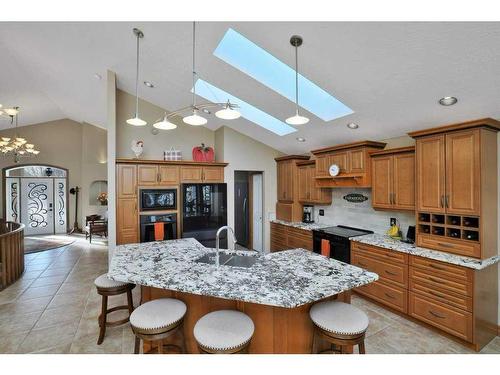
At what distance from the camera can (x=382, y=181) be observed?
3.59 m

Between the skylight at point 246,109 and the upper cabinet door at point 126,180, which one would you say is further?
the upper cabinet door at point 126,180

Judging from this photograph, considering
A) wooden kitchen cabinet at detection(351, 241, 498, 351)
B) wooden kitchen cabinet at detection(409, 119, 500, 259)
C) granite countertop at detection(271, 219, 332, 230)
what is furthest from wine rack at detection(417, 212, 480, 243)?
granite countertop at detection(271, 219, 332, 230)

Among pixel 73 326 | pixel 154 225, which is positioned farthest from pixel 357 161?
pixel 73 326

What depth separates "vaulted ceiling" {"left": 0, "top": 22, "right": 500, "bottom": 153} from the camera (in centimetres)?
208

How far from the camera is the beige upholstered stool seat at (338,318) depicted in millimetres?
1653

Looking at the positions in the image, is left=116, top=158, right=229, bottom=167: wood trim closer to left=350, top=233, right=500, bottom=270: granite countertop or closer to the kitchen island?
the kitchen island

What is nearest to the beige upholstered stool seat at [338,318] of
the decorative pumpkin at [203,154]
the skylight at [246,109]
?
the skylight at [246,109]

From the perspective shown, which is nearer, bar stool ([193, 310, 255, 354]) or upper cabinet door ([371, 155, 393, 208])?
bar stool ([193, 310, 255, 354])

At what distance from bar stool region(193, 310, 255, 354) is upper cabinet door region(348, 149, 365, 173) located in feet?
9.44

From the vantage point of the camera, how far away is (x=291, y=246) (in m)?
4.96

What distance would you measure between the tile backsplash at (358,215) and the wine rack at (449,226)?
0.42 m

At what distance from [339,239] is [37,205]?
9.67 meters

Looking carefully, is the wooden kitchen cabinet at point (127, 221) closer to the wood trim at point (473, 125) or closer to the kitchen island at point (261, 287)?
the kitchen island at point (261, 287)

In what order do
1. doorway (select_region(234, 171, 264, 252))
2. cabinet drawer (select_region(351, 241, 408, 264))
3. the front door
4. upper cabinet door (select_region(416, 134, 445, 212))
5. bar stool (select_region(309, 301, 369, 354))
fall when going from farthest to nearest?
the front door
doorway (select_region(234, 171, 264, 252))
cabinet drawer (select_region(351, 241, 408, 264))
upper cabinet door (select_region(416, 134, 445, 212))
bar stool (select_region(309, 301, 369, 354))
